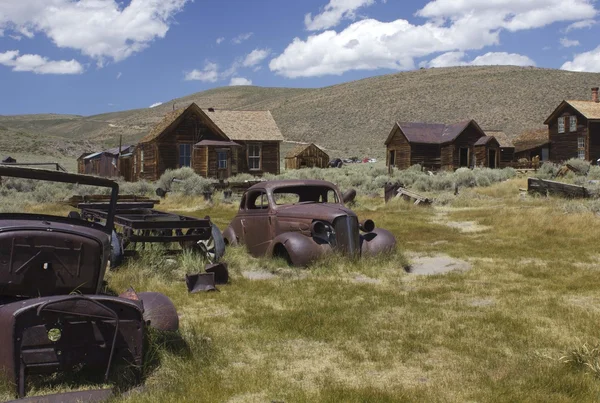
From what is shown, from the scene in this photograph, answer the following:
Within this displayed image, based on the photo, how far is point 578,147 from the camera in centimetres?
4488

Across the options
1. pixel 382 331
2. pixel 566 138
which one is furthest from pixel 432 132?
pixel 382 331

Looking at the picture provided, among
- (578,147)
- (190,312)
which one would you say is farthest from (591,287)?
(578,147)

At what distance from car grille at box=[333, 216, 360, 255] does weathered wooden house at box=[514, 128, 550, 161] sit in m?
45.0

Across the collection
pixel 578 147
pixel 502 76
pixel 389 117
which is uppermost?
pixel 502 76

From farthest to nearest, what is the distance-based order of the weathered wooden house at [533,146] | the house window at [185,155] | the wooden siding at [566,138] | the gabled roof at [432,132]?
the weathered wooden house at [533,146]
the wooden siding at [566,138]
the gabled roof at [432,132]
the house window at [185,155]

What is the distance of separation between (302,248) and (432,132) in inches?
1495

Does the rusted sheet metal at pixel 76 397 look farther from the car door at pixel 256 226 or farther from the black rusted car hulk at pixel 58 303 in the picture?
the car door at pixel 256 226

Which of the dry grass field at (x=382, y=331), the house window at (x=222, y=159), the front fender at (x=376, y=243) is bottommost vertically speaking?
the dry grass field at (x=382, y=331)

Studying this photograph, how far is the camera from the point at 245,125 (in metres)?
Result: 36.0

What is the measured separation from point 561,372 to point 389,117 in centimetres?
8934

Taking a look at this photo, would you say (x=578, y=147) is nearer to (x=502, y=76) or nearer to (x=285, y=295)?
(x=285, y=295)

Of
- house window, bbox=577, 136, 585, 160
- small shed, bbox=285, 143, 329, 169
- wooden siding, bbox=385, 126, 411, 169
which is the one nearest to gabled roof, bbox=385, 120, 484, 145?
wooden siding, bbox=385, 126, 411, 169

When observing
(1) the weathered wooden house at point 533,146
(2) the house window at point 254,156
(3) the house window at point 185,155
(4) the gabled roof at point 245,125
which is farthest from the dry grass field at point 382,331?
(1) the weathered wooden house at point 533,146

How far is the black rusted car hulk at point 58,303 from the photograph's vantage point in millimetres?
3820
